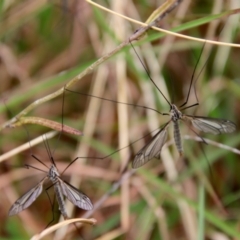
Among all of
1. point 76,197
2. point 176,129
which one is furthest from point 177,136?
point 76,197

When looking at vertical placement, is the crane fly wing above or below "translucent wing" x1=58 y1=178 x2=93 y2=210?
above

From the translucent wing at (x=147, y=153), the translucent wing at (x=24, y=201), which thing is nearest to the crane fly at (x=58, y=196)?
the translucent wing at (x=24, y=201)

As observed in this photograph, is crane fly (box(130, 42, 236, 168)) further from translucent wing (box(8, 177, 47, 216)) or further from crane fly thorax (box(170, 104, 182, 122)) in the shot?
translucent wing (box(8, 177, 47, 216))

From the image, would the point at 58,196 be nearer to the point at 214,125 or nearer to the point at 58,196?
the point at 58,196

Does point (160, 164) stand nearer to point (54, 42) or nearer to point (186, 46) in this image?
point (186, 46)

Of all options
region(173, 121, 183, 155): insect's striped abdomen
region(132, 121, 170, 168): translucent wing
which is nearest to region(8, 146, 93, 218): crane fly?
region(132, 121, 170, 168): translucent wing
